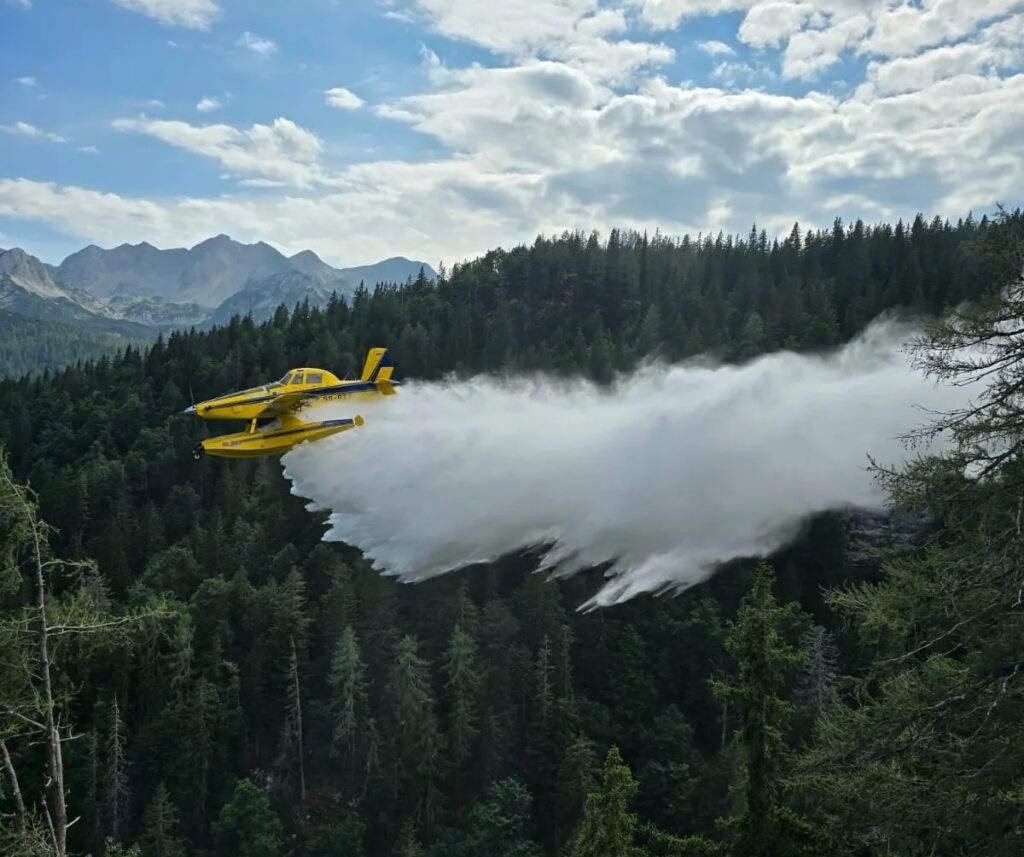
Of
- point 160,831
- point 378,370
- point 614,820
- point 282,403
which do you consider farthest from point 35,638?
point 160,831

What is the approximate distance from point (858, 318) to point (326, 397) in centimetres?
6428

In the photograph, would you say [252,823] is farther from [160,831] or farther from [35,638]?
[35,638]

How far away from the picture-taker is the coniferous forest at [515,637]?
8555 mm

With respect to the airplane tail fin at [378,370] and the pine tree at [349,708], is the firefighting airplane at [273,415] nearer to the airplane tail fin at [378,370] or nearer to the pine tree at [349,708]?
the airplane tail fin at [378,370]

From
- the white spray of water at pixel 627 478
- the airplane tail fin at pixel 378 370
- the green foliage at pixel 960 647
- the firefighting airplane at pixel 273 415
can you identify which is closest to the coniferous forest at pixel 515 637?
the green foliage at pixel 960 647

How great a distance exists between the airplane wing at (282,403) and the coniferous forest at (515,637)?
34.5 feet

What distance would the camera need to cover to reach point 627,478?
3167 centimetres

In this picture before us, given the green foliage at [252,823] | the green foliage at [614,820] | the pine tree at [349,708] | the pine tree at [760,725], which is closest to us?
the pine tree at [760,725]

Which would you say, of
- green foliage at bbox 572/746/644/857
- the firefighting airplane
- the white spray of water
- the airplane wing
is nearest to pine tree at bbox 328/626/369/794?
the white spray of water

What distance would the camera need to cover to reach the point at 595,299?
120562 millimetres

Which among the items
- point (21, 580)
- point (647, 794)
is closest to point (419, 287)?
point (647, 794)

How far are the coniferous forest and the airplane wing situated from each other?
10508 millimetres

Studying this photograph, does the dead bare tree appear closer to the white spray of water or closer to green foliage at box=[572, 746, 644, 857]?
green foliage at box=[572, 746, 644, 857]

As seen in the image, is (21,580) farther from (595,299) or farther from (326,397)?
(595,299)
